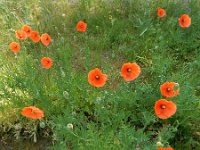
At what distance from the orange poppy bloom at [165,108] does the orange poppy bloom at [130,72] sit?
268 millimetres

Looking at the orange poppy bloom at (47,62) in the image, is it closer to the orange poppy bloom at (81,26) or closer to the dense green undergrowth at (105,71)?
the dense green undergrowth at (105,71)

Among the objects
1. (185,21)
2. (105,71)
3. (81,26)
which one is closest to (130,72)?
(105,71)

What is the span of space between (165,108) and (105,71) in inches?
34.9

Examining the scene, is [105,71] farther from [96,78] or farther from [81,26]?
[96,78]

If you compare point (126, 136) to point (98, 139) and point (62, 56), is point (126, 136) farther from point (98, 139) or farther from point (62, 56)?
point (62, 56)

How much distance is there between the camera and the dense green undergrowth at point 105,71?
8.67 ft

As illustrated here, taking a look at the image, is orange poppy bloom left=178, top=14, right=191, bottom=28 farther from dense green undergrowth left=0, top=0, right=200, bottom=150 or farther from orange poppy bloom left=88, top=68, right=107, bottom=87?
orange poppy bloom left=88, top=68, right=107, bottom=87

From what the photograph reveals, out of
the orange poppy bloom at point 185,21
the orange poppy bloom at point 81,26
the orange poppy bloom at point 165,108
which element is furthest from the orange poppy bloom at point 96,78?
the orange poppy bloom at point 185,21

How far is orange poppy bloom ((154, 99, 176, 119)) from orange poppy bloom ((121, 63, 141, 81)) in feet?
0.88

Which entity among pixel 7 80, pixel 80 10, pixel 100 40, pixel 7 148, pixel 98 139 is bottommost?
pixel 7 148

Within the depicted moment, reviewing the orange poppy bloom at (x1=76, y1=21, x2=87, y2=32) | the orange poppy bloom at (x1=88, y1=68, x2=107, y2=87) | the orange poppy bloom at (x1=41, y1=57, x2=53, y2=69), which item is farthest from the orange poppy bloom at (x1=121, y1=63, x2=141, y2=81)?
the orange poppy bloom at (x1=76, y1=21, x2=87, y2=32)

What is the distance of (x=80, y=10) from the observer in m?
4.12

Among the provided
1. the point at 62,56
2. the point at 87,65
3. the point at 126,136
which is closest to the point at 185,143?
the point at 126,136

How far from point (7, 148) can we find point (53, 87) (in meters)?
0.54
